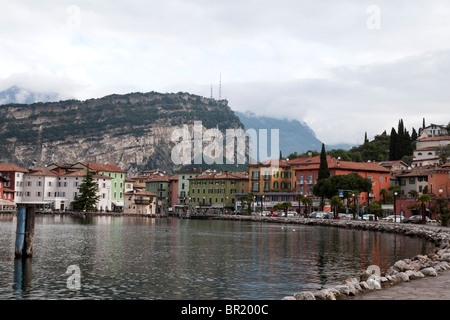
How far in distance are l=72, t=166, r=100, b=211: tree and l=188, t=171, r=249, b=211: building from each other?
124 ft

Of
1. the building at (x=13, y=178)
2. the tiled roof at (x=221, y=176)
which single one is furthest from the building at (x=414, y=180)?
the building at (x=13, y=178)

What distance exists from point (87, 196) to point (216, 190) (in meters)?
41.3

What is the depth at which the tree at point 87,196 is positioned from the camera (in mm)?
126562

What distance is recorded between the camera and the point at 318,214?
10662 cm

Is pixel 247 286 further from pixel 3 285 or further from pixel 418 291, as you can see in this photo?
pixel 3 285

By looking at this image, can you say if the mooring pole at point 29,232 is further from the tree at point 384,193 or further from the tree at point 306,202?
the tree at point 306,202

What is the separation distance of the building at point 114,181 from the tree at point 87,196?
13.8m

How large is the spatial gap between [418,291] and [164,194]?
158 m

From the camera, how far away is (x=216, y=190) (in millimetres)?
154625

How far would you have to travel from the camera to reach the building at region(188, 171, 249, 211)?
152 metres

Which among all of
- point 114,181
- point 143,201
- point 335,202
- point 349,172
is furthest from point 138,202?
point 335,202

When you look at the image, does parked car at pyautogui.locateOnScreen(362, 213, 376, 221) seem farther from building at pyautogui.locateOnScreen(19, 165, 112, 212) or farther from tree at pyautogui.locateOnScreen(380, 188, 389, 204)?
building at pyautogui.locateOnScreen(19, 165, 112, 212)

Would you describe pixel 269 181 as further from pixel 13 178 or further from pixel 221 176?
pixel 13 178
